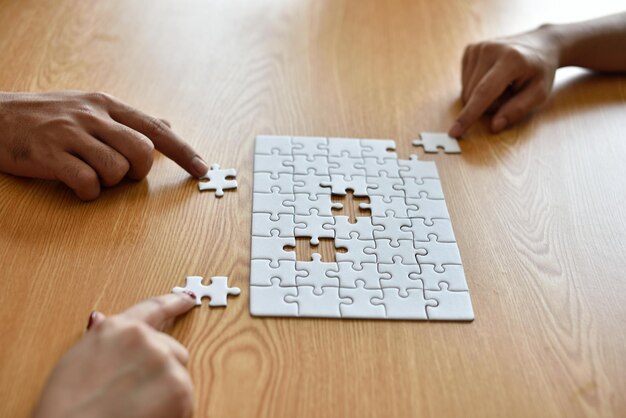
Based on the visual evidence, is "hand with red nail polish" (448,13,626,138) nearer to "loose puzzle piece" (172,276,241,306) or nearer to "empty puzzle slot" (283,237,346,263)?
"empty puzzle slot" (283,237,346,263)

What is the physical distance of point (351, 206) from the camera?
52.9 inches

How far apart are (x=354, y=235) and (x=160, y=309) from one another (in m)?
0.40

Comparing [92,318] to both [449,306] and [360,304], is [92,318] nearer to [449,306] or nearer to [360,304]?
[360,304]

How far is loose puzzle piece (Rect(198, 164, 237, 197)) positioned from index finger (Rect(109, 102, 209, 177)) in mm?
15

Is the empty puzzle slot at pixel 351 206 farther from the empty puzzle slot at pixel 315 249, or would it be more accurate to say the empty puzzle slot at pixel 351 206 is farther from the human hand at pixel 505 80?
the human hand at pixel 505 80

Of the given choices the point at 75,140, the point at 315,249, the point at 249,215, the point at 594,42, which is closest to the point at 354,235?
the point at 315,249

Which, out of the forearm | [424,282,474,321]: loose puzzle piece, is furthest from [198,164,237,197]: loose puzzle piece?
the forearm

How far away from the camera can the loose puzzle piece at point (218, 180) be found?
Result: 4.49ft

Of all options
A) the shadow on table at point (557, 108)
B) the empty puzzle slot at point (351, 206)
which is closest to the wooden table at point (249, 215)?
the shadow on table at point (557, 108)

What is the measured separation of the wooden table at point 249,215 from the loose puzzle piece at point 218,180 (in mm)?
23

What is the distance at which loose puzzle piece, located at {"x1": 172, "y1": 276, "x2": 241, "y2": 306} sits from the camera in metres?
1.13

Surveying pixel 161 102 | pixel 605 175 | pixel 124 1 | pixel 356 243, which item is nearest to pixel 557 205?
pixel 605 175

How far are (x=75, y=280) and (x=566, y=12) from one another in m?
1.72

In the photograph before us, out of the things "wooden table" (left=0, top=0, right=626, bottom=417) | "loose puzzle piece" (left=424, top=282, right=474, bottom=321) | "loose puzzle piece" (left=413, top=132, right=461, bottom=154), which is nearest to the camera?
"wooden table" (left=0, top=0, right=626, bottom=417)
